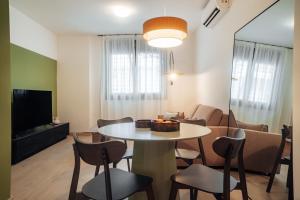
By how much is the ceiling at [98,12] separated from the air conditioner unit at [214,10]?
155 mm

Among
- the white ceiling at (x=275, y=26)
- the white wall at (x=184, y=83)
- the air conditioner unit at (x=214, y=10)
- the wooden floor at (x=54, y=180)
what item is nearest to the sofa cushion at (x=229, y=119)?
the wooden floor at (x=54, y=180)

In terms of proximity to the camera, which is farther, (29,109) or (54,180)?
(29,109)

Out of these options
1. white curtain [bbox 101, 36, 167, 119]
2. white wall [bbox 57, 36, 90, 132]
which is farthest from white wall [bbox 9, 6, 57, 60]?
white curtain [bbox 101, 36, 167, 119]

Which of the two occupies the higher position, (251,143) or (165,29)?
(165,29)

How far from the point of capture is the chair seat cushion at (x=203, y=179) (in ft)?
4.42

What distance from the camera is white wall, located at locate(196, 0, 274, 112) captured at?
2.76 m

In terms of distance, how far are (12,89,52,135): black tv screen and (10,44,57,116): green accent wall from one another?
0.32 meters

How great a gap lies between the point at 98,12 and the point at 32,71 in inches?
72.3

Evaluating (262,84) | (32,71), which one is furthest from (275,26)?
(32,71)

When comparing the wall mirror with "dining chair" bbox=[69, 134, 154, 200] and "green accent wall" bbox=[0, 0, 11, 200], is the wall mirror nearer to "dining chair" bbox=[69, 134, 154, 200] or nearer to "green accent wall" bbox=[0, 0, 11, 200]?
"dining chair" bbox=[69, 134, 154, 200]

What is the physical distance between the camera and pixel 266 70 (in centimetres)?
199

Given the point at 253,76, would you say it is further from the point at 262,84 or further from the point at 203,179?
the point at 203,179

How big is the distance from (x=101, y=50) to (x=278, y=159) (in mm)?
4834

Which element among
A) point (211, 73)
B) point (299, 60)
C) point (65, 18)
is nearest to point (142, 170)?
point (299, 60)
